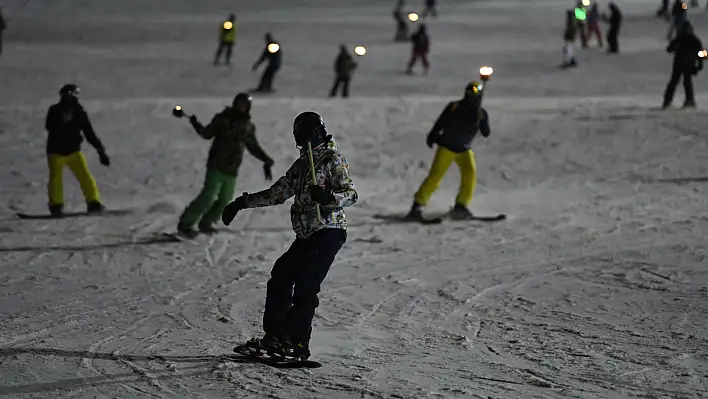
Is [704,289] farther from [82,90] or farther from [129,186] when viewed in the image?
[82,90]

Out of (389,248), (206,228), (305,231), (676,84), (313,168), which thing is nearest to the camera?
(313,168)

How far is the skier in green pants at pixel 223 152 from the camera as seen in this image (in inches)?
436

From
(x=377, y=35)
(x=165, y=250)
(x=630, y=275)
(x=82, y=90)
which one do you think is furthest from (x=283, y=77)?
(x=630, y=275)

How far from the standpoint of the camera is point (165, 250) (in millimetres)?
11188

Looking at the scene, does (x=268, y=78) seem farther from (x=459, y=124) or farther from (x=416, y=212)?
(x=459, y=124)

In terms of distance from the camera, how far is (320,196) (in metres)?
6.23

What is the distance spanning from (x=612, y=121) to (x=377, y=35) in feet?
48.9

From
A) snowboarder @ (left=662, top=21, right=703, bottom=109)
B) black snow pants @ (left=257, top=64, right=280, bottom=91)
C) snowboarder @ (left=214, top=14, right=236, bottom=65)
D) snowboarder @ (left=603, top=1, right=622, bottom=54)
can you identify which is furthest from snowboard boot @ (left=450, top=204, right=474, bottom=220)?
snowboarder @ (left=603, top=1, right=622, bottom=54)

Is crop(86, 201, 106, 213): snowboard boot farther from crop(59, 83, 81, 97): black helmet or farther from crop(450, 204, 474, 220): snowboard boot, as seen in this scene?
crop(450, 204, 474, 220): snowboard boot

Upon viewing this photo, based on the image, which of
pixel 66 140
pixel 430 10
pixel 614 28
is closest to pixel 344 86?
pixel 614 28

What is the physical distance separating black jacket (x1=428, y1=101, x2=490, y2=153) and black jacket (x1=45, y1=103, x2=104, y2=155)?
145 inches

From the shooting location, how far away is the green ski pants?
447 inches

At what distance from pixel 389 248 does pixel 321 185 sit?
504 cm

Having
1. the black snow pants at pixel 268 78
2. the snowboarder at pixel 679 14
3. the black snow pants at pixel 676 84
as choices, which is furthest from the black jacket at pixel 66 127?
the snowboarder at pixel 679 14
